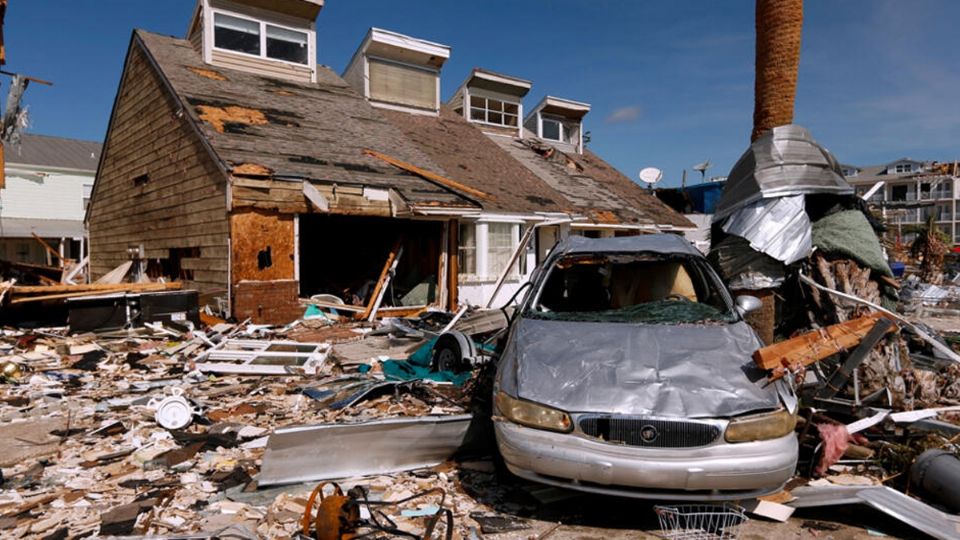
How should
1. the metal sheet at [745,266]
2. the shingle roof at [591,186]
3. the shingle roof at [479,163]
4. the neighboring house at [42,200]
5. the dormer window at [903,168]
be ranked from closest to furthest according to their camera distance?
1. the metal sheet at [745,266]
2. the shingle roof at [479,163]
3. the shingle roof at [591,186]
4. the neighboring house at [42,200]
5. the dormer window at [903,168]

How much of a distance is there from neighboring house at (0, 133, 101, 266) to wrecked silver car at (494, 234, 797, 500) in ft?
102

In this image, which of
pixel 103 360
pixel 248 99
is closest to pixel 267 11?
pixel 248 99

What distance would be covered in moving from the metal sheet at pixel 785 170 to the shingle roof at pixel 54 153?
35.7m

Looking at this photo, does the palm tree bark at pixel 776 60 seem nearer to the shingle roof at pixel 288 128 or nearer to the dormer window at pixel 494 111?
the shingle roof at pixel 288 128

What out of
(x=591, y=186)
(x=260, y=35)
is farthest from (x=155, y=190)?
(x=591, y=186)

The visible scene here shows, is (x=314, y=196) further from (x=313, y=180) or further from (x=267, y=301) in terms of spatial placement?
(x=267, y=301)

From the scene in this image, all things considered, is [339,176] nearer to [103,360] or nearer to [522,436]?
[103,360]

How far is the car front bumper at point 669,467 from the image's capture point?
2.98 metres

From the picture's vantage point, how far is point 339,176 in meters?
12.1

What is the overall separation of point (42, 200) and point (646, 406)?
36476 mm

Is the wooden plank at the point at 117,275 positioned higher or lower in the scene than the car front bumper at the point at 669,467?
higher

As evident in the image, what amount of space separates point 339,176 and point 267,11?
23.7 feet

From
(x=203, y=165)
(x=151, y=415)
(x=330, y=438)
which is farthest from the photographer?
(x=203, y=165)

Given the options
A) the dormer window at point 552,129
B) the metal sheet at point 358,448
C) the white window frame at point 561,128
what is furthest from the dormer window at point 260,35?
the metal sheet at point 358,448
